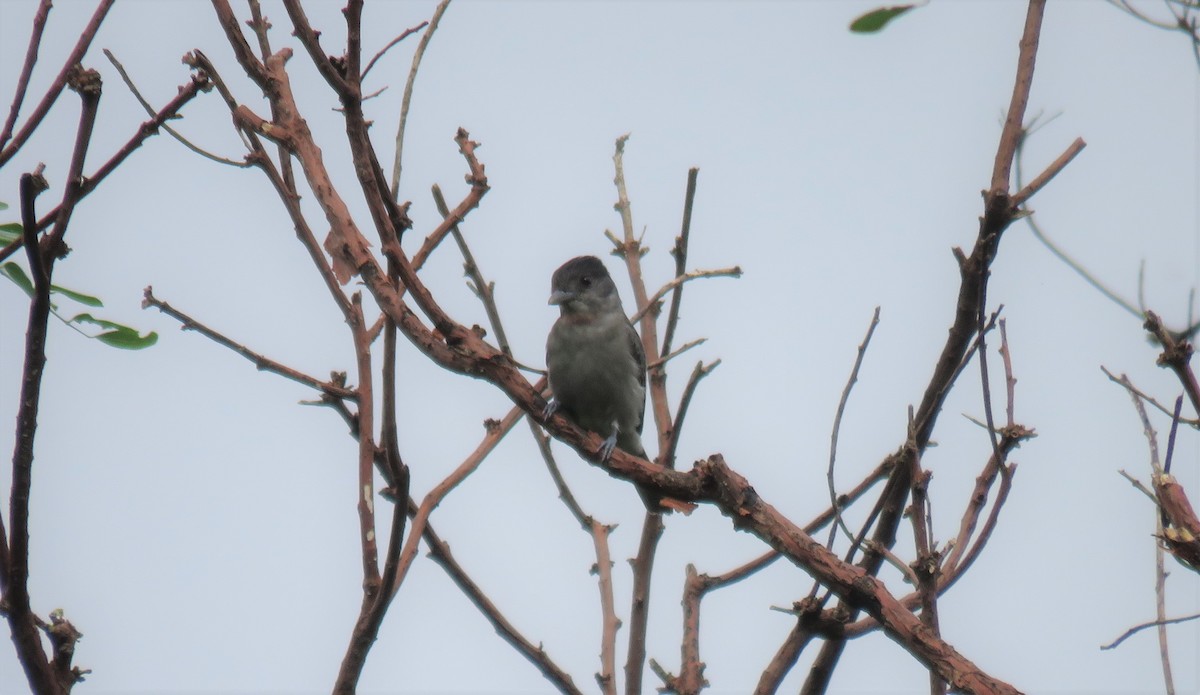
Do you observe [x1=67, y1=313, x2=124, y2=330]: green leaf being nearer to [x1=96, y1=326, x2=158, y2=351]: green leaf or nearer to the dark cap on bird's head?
[x1=96, y1=326, x2=158, y2=351]: green leaf

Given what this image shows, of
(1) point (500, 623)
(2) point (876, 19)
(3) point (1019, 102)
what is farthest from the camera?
(1) point (500, 623)

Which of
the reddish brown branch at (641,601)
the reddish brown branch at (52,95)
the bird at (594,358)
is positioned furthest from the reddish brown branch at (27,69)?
the bird at (594,358)

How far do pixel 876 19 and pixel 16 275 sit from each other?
78.4 inches

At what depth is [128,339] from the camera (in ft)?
9.53

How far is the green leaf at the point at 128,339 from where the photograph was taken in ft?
9.47

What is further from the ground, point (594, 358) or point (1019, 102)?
point (594, 358)

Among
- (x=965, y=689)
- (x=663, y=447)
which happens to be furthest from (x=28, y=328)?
(x=663, y=447)

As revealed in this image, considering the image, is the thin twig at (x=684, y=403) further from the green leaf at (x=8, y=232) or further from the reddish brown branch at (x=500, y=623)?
the green leaf at (x=8, y=232)

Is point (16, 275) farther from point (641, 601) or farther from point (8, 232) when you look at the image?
point (641, 601)

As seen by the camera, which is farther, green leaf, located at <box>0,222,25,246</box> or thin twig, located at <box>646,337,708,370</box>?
thin twig, located at <box>646,337,708,370</box>

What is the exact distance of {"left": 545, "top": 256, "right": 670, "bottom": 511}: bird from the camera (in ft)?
22.1

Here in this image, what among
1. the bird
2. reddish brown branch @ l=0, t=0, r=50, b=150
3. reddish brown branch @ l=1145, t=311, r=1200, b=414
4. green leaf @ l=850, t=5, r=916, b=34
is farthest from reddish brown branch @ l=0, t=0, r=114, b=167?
the bird

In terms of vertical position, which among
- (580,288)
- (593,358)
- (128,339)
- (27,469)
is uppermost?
(580,288)

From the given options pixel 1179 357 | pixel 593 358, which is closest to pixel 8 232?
pixel 1179 357
